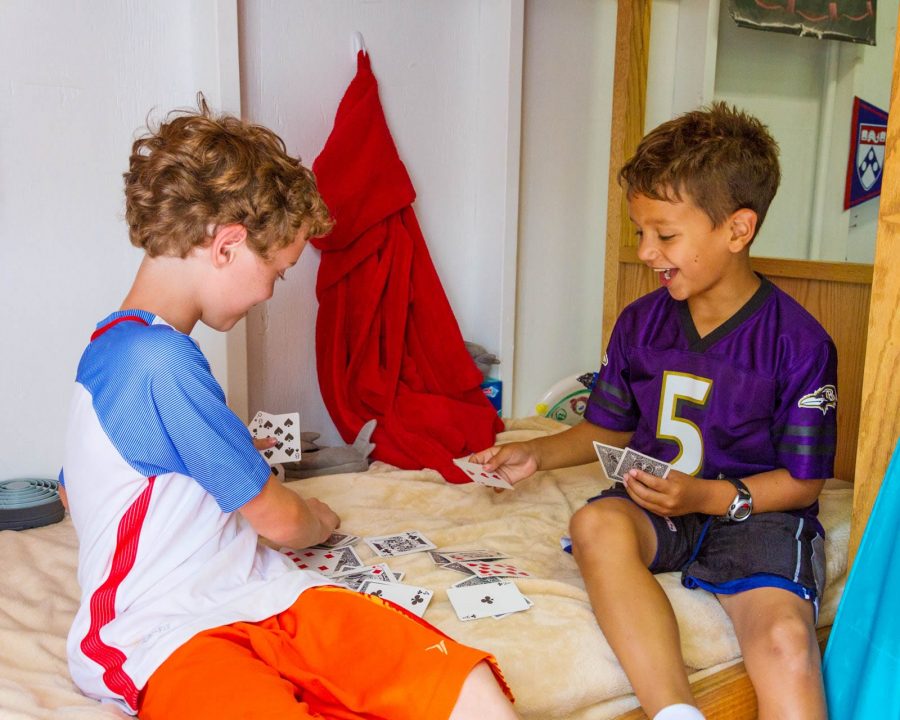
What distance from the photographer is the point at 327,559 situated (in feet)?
5.57

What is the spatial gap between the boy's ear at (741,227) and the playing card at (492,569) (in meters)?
0.76

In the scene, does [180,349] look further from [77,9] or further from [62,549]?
[77,9]

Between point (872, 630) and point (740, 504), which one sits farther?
point (740, 504)

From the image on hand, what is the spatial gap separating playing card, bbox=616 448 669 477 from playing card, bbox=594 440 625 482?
12 millimetres

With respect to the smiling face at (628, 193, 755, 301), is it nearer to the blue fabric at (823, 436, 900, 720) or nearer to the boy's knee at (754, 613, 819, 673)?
the blue fabric at (823, 436, 900, 720)

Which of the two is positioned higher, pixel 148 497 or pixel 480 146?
pixel 480 146

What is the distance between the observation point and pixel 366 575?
1.62 metres

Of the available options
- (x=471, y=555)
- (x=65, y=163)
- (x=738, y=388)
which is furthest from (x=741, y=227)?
(x=65, y=163)

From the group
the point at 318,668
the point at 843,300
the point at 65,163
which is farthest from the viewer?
the point at 843,300

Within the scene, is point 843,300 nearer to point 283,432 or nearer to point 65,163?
point 283,432

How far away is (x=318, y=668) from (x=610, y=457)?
719 mm

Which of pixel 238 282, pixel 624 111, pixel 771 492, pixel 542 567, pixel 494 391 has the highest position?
pixel 624 111

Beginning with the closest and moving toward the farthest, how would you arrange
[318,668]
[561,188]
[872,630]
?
[318,668] < [872,630] < [561,188]

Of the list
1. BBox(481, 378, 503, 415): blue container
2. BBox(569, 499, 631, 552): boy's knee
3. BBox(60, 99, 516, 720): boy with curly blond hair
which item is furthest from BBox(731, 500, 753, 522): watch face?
Result: BBox(481, 378, 503, 415): blue container
